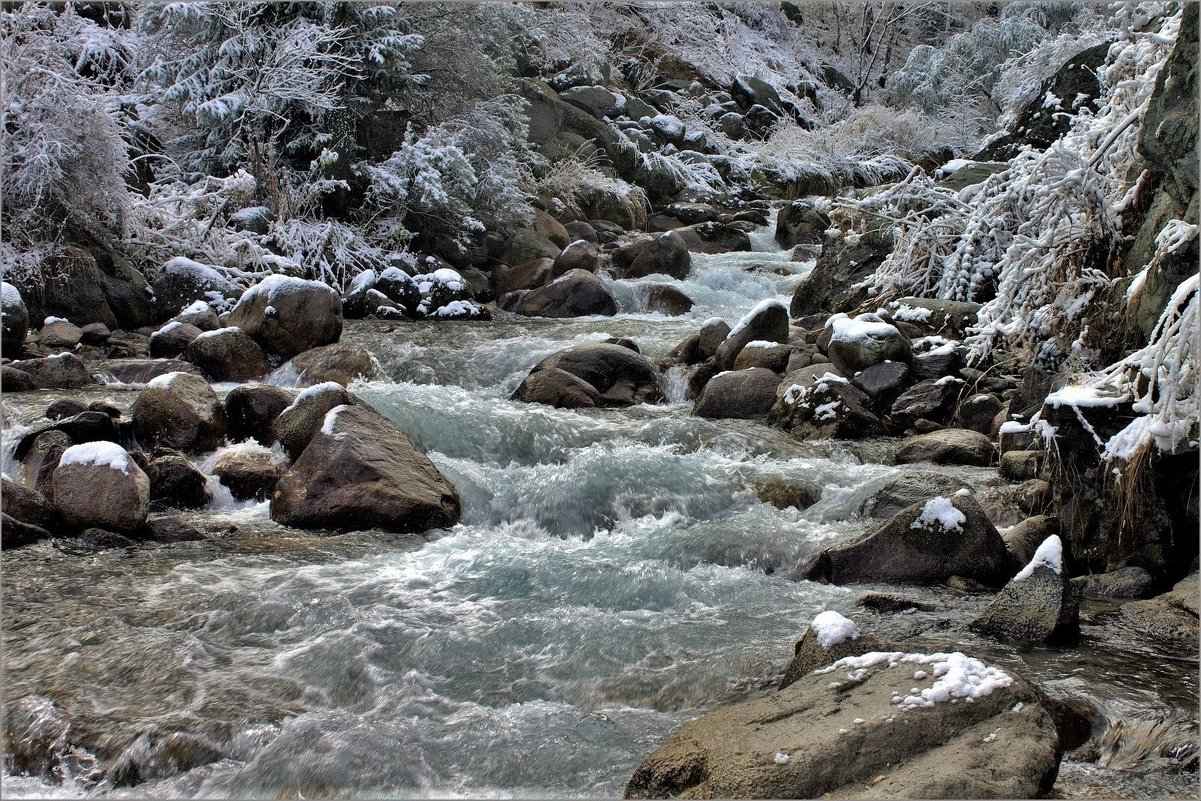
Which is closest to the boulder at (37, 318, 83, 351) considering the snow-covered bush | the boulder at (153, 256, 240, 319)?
the snow-covered bush

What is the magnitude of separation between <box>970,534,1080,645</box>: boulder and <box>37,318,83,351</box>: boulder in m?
9.38

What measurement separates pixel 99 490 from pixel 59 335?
17.2 ft

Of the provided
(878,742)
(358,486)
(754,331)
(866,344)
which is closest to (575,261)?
(754,331)

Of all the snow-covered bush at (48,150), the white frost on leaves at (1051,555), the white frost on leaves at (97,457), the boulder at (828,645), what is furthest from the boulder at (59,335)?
the white frost on leaves at (1051,555)

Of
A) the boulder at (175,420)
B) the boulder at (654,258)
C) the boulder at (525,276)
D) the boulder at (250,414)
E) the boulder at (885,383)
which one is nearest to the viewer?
the boulder at (175,420)

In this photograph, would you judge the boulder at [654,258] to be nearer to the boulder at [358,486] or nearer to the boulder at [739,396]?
the boulder at [739,396]

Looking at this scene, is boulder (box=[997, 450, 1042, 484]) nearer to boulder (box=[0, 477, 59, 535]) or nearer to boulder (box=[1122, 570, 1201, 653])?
boulder (box=[1122, 570, 1201, 653])

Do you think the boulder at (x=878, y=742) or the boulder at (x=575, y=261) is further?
the boulder at (x=575, y=261)

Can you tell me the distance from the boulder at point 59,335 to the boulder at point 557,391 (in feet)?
16.0

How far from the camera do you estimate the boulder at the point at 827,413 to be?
803cm

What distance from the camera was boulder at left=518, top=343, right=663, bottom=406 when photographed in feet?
30.4

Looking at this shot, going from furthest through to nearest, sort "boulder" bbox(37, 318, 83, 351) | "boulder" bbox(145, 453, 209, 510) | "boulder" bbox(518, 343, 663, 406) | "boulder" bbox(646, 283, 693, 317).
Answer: "boulder" bbox(646, 283, 693, 317) < "boulder" bbox(37, 318, 83, 351) < "boulder" bbox(518, 343, 663, 406) < "boulder" bbox(145, 453, 209, 510)

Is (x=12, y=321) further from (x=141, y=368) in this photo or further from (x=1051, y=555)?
(x=1051, y=555)

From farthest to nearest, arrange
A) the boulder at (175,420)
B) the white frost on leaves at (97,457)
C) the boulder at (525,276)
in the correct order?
the boulder at (525,276) → the boulder at (175,420) → the white frost on leaves at (97,457)
